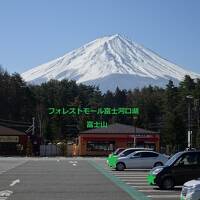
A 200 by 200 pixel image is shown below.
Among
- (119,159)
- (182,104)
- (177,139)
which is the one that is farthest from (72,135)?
(119,159)

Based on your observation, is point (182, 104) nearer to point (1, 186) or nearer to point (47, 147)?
point (47, 147)

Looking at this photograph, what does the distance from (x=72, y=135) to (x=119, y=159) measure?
10201cm

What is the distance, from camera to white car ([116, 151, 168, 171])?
38.7 metres

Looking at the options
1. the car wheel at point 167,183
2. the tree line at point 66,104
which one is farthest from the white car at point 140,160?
the tree line at point 66,104

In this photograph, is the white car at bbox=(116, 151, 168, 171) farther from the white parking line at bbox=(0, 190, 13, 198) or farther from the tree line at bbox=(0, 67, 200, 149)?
the tree line at bbox=(0, 67, 200, 149)

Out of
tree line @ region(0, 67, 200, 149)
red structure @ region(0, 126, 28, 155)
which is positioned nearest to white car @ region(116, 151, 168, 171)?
red structure @ region(0, 126, 28, 155)

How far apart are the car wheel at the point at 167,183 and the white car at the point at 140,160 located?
15.4m

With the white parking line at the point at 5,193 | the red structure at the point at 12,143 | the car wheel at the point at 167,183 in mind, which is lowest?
the white parking line at the point at 5,193

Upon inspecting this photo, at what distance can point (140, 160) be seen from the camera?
127 ft

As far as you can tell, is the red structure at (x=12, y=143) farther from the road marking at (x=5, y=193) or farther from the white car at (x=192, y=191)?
the white car at (x=192, y=191)

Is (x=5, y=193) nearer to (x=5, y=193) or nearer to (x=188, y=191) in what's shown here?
(x=5, y=193)

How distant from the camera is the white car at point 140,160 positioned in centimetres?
3866

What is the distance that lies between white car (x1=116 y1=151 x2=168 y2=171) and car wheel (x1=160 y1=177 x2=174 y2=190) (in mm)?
15399

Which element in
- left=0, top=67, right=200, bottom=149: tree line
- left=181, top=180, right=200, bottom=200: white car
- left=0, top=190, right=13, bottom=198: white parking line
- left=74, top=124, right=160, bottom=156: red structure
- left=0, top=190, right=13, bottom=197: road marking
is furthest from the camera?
left=0, top=67, right=200, bottom=149: tree line
